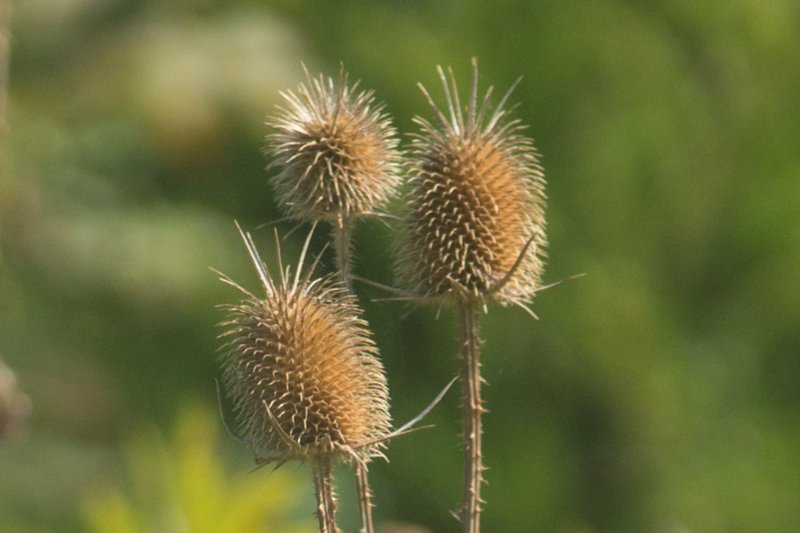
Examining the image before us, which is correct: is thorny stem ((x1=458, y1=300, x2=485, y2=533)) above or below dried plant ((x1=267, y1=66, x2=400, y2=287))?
below

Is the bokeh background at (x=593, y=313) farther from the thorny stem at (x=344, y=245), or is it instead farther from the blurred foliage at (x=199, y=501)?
the thorny stem at (x=344, y=245)

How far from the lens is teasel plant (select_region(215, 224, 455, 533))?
2.14 m

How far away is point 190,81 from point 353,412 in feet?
40.7

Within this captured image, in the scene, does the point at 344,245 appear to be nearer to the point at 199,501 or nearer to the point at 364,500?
the point at 364,500

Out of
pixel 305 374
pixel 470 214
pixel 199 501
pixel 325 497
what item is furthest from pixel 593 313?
pixel 325 497

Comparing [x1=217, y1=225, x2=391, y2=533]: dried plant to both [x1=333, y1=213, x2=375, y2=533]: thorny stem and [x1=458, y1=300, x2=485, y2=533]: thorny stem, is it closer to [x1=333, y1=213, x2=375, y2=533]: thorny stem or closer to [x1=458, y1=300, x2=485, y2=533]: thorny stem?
[x1=333, y1=213, x2=375, y2=533]: thorny stem

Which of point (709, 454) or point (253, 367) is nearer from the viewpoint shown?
point (253, 367)

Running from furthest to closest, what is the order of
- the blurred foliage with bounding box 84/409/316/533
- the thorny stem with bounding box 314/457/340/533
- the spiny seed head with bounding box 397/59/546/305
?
the blurred foliage with bounding box 84/409/316/533, the spiny seed head with bounding box 397/59/546/305, the thorny stem with bounding box 314/457/340/533

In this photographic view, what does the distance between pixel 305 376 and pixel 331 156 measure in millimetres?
463

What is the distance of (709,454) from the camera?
999 cm

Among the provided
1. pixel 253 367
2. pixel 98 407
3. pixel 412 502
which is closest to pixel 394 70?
pixel 412 502

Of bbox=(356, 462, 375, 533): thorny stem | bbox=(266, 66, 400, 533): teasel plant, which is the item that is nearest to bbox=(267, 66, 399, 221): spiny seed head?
bbox=(266, 66, 400, 533): teasel plant

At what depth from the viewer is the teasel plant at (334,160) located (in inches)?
95.3

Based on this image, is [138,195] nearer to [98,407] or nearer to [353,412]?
[98,407]
